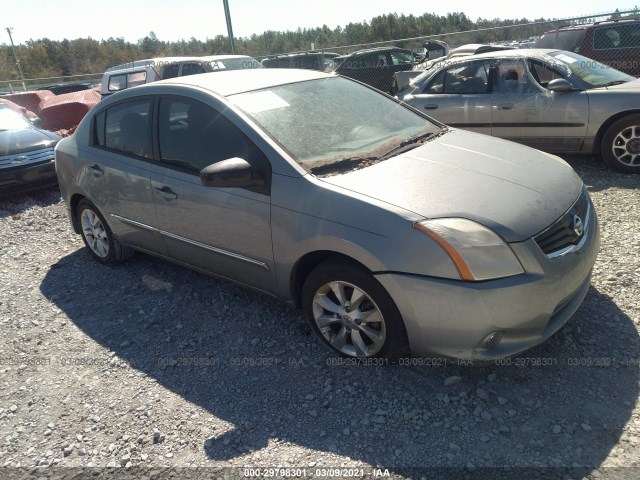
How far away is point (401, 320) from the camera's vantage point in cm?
268

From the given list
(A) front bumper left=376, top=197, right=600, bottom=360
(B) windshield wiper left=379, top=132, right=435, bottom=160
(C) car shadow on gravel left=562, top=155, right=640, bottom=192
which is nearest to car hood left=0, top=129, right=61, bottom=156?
(B) windshield wiper left=379, top=132, right=435, bottom=160

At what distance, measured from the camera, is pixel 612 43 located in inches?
391

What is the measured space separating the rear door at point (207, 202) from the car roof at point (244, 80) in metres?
0.18

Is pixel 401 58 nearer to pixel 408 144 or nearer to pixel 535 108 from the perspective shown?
pixel 535 108

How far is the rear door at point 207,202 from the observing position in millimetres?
3137

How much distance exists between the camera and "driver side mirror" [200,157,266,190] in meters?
2.88

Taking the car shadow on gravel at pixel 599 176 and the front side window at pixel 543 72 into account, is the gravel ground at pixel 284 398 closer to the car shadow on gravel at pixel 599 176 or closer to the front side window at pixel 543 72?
the car shadow on gravel at pixel 599 176

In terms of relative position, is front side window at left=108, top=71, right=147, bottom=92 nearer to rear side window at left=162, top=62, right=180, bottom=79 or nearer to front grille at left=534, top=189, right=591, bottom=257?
rear side window at left=162, top=62, right=180, bottom=79

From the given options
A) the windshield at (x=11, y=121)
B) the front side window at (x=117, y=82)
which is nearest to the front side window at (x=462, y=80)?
the windshield at (x=11, y=121)

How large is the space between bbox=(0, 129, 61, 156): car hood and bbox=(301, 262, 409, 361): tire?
6215 mm

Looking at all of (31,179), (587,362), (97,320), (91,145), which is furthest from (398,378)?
(31,179)

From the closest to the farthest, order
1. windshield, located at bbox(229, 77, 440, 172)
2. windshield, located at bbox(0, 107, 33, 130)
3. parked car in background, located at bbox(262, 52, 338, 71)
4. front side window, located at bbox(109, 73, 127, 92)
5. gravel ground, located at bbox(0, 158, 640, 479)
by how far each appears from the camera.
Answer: gravel ground, located at bbox(0, 158, 640, 479) < windshield, located at bbox(229, 77, 440, 172) < windshield, located at bbox(0, 107, 33, 130) < front side window, located at bbox(109, 73, 127, 92) < parked car in background, located at bbox(262, 52, 338, 71)

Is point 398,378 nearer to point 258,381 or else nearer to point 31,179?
point 258,381

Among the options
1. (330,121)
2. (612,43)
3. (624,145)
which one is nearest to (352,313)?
(330,121)
